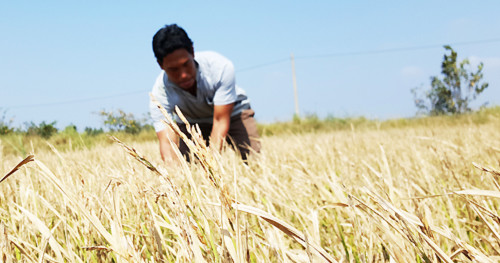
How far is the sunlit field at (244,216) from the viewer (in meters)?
0.53

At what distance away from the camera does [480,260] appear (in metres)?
0.56

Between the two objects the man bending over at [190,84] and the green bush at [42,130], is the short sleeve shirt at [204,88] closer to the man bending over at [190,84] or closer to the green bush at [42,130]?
the man bending over at [190,84]

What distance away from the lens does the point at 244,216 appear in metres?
0.98

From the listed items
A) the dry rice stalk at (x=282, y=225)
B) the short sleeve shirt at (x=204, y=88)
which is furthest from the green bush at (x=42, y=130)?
the dry rice stalk at (x=282, y=225)

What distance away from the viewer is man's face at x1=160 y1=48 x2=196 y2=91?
9.87 feet

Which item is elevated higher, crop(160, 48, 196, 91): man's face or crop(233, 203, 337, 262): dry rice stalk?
crop(160, 48, 196, 91): man's face

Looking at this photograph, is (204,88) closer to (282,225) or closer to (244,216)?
(244,216)

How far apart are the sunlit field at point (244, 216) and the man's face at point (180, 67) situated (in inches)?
54.8

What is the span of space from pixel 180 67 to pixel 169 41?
0.71 ft

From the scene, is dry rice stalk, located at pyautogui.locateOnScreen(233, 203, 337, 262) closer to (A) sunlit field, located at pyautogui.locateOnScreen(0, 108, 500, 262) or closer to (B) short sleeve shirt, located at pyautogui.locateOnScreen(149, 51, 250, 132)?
(A) sunlit field, located at pyautogui.locateOnScreen(0, 108, 500, 262)

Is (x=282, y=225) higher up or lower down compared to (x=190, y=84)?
lower down

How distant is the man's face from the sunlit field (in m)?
1.39

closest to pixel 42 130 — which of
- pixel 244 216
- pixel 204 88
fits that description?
pixel 204 88

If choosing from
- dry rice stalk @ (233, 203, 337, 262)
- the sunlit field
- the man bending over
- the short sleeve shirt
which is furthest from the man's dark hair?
dry rice stalk @ (233, 203, 337, 262)
